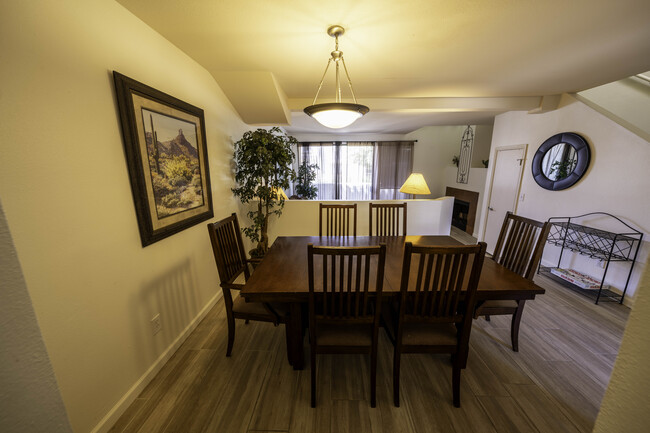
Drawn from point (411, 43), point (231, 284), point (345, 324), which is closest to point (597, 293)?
point (345, 324)

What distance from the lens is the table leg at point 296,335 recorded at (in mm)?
1481

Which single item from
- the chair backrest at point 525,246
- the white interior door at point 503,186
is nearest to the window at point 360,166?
the white interior door at point 503,186

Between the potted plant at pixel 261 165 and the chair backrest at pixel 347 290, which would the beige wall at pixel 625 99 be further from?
the potted plant at pixel 261 165

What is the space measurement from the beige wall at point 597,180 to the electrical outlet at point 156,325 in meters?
4.19

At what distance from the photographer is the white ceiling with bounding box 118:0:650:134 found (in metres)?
1.34

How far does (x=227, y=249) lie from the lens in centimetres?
175

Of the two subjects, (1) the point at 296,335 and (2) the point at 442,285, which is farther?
(1) the point at 296,335

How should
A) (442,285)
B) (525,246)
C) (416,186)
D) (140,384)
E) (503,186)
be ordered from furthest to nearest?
1. (503,186)
2. (416,186)
3. (525,246)
4. (140,384)
5. (442,285)

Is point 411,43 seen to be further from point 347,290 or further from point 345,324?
point 345,324

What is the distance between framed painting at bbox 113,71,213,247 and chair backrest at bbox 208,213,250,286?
1.13ft

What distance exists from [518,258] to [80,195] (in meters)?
2.82

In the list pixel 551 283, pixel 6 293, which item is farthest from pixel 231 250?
pixel 551 283

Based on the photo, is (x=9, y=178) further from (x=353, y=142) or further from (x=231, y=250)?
(x=353, y=142)

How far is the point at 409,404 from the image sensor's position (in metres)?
1.40
